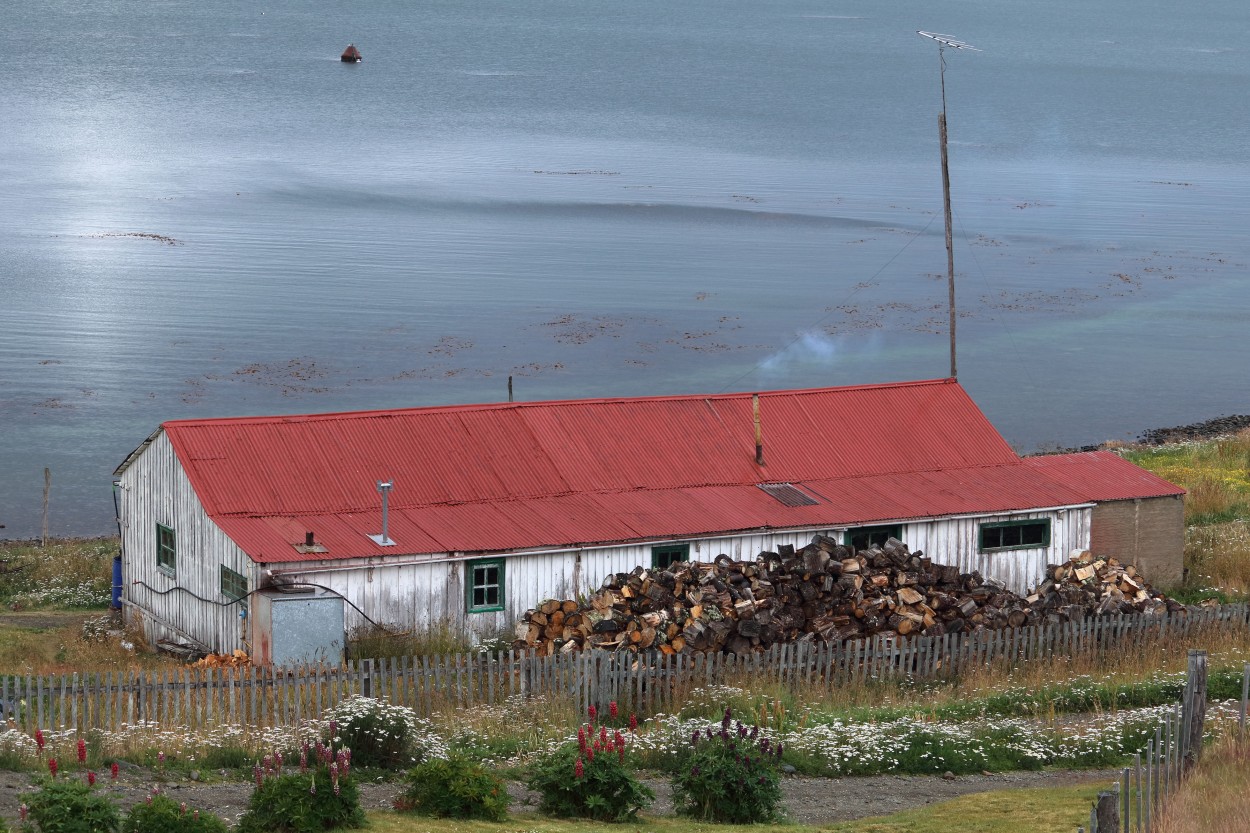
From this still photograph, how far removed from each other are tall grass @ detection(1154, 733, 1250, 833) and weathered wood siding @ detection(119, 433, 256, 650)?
1343cm

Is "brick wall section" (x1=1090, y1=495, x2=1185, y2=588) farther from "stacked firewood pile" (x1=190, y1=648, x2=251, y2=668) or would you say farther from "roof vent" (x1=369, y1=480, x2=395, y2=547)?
"stacked firewood pile" (x1=190, y1=648, x2=251, y2=668)

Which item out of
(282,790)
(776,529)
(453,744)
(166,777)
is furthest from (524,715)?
(776,529)

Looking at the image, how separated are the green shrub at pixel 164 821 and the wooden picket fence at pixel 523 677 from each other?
545cm

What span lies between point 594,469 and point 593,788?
13.7m

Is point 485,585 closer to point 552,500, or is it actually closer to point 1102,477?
point 552,500

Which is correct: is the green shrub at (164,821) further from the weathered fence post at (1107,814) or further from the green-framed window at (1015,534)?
the green-framed window at (1015,534)

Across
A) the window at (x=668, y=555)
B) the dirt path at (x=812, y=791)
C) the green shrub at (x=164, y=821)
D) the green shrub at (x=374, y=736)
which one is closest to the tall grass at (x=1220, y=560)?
the window at (x=668, y=555)

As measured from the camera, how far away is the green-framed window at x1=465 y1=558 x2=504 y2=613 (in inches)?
1051

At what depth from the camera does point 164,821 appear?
47.0ft

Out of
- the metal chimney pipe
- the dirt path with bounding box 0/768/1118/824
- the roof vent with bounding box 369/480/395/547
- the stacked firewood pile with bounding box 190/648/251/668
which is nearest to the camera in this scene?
the dirt path with bounding box 0/768/1118/824

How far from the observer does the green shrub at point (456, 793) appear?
16.3 m

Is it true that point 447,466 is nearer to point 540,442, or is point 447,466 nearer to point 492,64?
point 540,442

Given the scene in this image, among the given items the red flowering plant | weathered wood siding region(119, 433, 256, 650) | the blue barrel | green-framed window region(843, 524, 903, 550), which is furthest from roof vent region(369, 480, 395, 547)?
the red flowering plant

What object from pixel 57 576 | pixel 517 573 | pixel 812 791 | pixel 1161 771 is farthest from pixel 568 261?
pixel 1161 771
